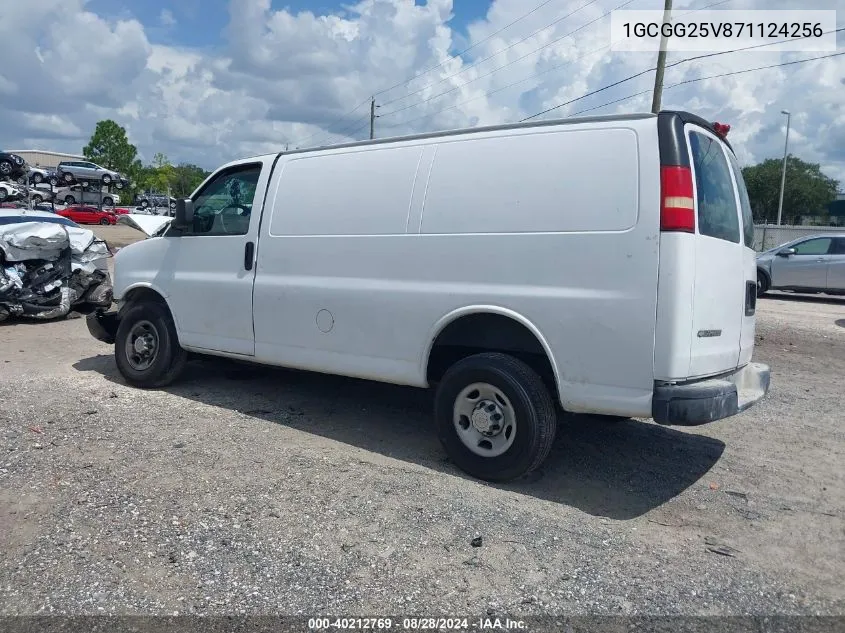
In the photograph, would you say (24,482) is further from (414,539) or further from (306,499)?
(414,539)

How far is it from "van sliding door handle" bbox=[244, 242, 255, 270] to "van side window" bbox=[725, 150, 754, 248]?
11.7ft

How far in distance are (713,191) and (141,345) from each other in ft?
16.5

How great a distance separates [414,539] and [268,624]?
95cm

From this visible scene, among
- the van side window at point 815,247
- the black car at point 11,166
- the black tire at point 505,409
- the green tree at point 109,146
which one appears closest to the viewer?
the black tire at point 505,409

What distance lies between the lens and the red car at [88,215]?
147 feet

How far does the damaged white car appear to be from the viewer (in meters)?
10.2

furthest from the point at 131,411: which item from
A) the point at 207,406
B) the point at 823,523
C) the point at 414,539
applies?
the point at 823,523

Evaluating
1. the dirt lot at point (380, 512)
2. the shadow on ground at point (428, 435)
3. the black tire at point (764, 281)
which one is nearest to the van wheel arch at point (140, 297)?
the shadow on ground at point (428, 435)

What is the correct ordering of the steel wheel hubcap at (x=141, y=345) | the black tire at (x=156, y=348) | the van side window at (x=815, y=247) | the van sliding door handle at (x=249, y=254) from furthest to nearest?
the van side window at (x=815, y=247), the steel wheel hubcap at (x=141, y=345), the black tire at (x=156, y=348), the van sliding door handle at (x=249, y=254)

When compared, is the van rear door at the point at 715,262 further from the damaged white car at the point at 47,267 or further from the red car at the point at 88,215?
the red car at the point at 88,215

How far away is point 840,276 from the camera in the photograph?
15398 mm

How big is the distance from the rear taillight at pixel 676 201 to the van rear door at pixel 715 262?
0.07 meters

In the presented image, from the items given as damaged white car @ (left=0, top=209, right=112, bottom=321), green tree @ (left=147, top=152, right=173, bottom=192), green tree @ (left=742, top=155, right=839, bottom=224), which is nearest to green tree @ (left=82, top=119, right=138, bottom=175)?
green tree @ (left=147, top=152, right=173, bottom=192)

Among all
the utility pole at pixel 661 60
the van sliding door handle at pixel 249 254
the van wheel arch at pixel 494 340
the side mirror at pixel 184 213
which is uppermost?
the utility pole at pixel 661 60
